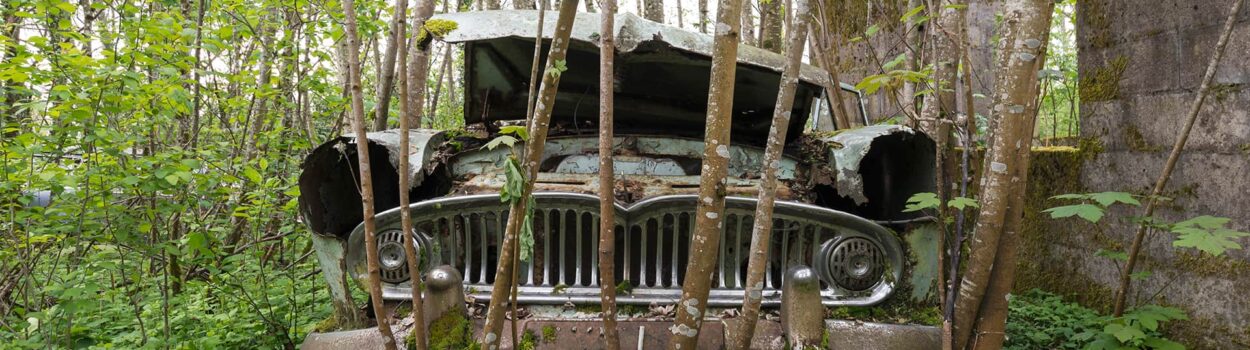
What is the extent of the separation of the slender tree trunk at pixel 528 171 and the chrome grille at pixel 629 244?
1.70ft

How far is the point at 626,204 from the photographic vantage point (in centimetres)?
258

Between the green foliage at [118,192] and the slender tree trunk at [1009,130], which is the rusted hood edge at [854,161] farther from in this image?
the green foliage at [118,192]

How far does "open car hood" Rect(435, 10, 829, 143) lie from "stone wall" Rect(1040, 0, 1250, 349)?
1.73 metres

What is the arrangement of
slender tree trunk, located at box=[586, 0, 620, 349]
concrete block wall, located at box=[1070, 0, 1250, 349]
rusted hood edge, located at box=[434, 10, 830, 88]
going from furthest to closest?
concrete block wall, located at box=[1070, 0, 1250, 349], rusted hood edge, located at box=[434, 10, 830, 88], slender tree trunk, located at box=[586, 0, 620, 349]

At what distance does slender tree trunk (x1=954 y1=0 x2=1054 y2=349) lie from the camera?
207cm

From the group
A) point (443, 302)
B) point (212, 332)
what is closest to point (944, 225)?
point (443, 302)

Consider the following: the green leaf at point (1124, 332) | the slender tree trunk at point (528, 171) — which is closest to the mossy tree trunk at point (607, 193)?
the slender tree trunk at point (528, 171)

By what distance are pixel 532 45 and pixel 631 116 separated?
95cm

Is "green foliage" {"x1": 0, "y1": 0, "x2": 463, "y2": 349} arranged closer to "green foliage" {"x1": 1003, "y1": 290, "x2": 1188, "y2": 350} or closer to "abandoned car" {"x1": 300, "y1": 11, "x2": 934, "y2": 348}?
"abandoned car" {"x1": 300, "y1": 11, "x2": 934, "y2": 348}

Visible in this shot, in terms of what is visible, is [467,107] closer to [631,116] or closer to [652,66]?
[631,116]

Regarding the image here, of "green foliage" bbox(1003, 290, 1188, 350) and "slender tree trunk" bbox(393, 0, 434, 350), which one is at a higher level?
"slender tree trunk" bbox(393, 0, 434, 350)

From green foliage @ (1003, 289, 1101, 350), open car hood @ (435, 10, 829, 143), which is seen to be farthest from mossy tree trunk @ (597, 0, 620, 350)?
green foliage @ (1003, 289, 1101, 350)

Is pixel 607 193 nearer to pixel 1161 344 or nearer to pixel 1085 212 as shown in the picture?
pixel 1085 212

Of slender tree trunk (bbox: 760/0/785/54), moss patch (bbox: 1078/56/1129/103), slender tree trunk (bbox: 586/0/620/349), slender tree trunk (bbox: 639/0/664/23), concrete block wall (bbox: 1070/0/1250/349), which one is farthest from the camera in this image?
slender tree trunk (bbox: 639/0/664/23)
